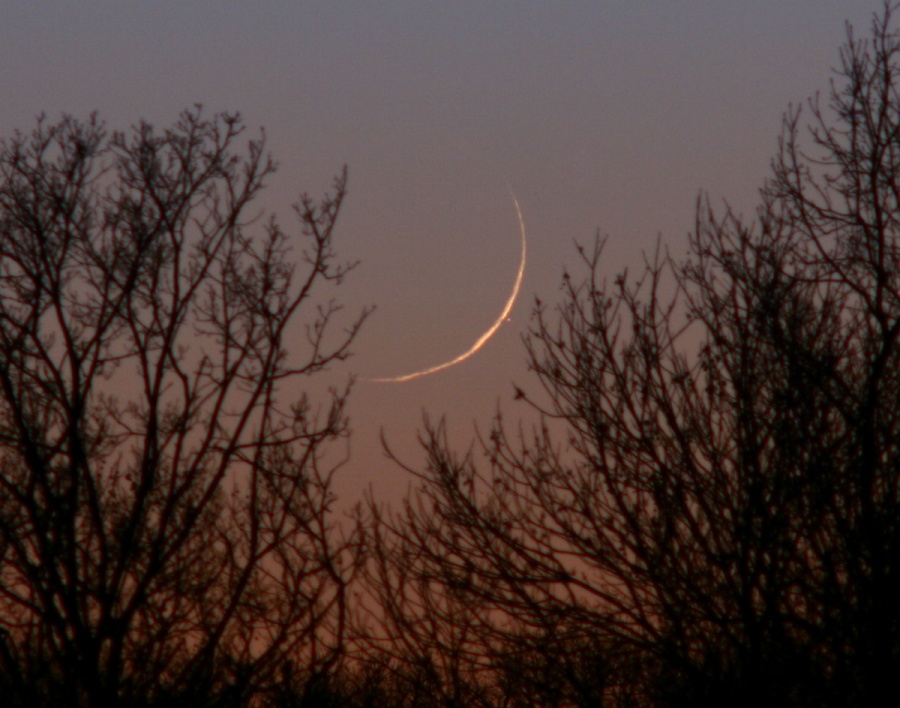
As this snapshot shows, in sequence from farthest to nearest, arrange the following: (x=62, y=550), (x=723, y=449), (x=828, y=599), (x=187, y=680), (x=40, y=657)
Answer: (x=187, y=680) → (x=40, y=657) → (x=62, y=550) → (x=723, y=449) → (x=828, y=599)

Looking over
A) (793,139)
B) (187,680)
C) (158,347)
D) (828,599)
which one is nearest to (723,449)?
(828,599)

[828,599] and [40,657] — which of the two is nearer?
[828,599]

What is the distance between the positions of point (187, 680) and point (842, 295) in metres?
7.58

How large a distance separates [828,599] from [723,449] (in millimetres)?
1310

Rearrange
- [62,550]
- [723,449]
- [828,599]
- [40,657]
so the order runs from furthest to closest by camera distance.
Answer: [40,657] → [62,550] → [723,449] → [828,599]

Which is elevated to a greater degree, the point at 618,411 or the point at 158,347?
the point at 158,347

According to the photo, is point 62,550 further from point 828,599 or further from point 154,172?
point 828,599

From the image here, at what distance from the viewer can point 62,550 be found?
11.4 metres

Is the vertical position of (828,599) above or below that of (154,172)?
below

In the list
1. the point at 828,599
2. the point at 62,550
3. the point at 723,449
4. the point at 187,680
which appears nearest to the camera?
the point at 828,599

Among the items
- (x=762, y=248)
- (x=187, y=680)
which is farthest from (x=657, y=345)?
(x=187, y=680)

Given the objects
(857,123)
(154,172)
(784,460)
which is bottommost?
(784,460)

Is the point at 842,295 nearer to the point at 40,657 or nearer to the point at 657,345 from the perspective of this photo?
the point at 657,345

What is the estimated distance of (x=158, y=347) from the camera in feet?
39.5
